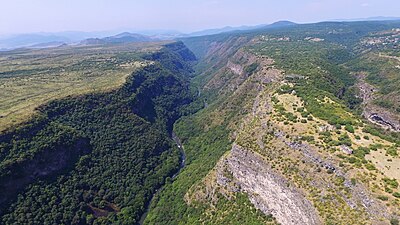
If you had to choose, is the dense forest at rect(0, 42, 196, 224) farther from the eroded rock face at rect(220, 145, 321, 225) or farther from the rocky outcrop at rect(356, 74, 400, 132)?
the rocky outcrop at rect(356, 74, 400, 132)

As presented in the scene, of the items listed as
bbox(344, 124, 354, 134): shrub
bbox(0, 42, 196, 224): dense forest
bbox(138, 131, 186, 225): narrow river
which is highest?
bbox(344, 124, 354, 134): shrub

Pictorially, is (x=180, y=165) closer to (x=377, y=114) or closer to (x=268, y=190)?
(x=268, y=190)

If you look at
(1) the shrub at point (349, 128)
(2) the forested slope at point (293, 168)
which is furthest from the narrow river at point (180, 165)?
(1) the shrub at point (349, 128)

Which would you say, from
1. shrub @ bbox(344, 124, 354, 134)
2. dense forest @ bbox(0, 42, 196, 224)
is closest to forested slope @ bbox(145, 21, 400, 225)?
shrub @ bbox(344, 124, 354, 134)

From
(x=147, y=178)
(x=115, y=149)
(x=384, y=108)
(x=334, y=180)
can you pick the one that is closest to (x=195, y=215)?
(x=147, y=178)

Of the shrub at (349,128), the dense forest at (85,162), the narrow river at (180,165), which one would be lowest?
the narrow river at (180,165)

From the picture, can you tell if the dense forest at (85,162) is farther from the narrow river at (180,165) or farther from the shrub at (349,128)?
the shrub at (349,128)

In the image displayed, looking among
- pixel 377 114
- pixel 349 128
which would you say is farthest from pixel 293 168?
pixel 377 114
